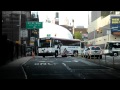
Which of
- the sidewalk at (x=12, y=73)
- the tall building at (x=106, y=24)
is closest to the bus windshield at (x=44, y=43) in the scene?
the sidewalk at (x=12, y=73)

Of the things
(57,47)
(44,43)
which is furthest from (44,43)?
(57,47)

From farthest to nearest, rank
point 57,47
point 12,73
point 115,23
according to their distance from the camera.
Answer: point 115,23
point 57,47
point 12,73

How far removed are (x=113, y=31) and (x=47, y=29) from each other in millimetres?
53670

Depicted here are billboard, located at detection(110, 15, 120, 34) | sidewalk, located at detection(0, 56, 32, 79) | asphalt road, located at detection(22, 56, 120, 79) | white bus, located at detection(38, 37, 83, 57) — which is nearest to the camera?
sidewalk, located at detection(0, 56, 32, 79)

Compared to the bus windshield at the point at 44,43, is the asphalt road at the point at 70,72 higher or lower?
lower

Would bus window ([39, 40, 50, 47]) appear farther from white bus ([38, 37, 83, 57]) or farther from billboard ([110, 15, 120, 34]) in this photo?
billboard ([110, 15, 120, 34])

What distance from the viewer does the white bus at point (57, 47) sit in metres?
63.1

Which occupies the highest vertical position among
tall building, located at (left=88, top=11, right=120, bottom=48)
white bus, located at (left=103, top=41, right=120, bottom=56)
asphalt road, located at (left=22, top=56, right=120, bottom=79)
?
tall building, located at (left=88, top=11, right=120, bottom=48)

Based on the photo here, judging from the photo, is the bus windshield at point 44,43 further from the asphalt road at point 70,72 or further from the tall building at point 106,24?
the tall building at point 106,24

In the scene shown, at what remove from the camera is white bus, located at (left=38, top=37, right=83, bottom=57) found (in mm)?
63094

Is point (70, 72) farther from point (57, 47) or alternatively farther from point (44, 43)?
point (57, 47)

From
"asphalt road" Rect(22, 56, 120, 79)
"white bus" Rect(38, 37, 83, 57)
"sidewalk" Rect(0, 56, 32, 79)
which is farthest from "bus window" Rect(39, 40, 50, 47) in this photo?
"sidewalk" Rect(0, 56, 32, 79)

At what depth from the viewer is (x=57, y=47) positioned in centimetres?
6481
